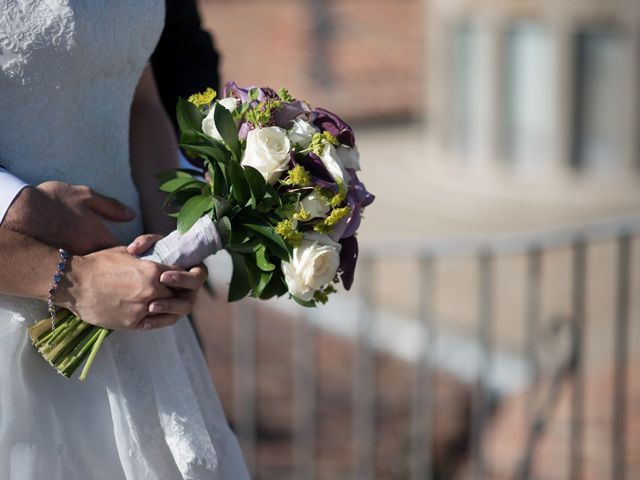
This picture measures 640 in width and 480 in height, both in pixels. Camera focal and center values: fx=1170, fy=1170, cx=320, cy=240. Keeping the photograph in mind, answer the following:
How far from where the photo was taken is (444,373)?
19.3 ft

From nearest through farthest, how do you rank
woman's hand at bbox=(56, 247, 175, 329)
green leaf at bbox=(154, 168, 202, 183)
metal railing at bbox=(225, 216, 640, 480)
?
woman's hand at bbox=(56, 247, 175, 329), green leaf at bbox=(154, 168, 202, 183), metal railing at bbox=(225, 216, 640, 480)

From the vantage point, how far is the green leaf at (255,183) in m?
1.91

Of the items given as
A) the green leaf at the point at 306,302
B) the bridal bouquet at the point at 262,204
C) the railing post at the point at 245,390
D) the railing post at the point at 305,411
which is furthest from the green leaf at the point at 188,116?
the railing post at the point at 245,390

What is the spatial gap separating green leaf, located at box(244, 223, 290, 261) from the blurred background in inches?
89.3

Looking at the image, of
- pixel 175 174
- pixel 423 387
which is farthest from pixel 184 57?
pixel 423 387

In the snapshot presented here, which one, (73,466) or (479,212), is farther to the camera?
(479,212)

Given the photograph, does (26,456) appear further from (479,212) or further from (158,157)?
(479,212)

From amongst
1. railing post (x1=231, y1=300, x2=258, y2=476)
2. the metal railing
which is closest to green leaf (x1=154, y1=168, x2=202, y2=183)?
the metal railing

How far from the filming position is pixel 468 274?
756cm

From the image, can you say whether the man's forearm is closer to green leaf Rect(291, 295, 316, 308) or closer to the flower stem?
the flower stem

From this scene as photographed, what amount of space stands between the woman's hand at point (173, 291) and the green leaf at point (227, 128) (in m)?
0.20

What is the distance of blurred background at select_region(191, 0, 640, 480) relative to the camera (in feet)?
14.6

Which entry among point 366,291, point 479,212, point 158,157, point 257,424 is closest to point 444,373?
point 257,424

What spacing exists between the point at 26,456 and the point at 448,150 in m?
7.89
